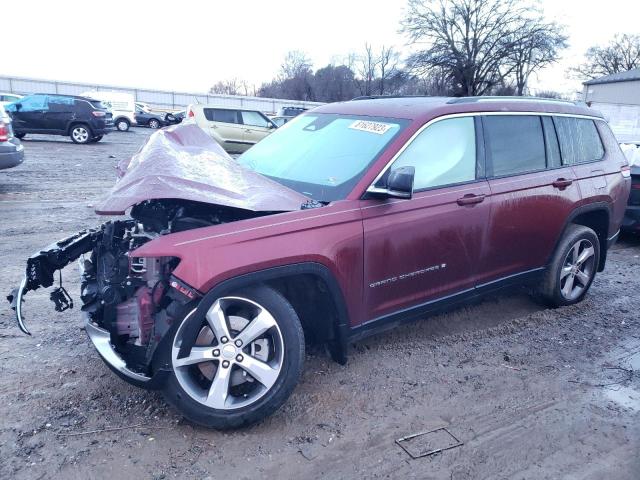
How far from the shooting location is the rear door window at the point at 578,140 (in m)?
5.00

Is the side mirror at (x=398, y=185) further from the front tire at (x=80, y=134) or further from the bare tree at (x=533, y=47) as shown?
the bare tree at (x=533, y=47)

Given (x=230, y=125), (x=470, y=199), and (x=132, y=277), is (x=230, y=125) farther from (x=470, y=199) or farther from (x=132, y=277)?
(x=132, y=277)

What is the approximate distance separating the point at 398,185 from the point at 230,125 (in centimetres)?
1470

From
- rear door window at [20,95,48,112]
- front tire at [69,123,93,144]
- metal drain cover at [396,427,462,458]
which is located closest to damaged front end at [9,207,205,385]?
metal drain cover at [396,427,462,458]

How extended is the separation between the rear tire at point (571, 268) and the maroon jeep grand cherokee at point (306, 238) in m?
0.03

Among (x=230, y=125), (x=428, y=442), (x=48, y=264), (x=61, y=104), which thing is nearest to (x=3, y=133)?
(x=48, y=264)

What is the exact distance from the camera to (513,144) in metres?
4.55

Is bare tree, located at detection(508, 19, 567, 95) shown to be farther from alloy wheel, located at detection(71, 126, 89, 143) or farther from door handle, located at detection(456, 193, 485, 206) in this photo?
door handle, located at detection(456, 193, 485, 206)

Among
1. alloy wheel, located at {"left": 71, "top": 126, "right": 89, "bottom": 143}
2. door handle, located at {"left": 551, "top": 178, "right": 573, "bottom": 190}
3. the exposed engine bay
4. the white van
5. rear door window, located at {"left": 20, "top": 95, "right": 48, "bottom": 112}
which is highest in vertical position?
the white van

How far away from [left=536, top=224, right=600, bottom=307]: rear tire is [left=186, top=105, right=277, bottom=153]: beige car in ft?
41.5

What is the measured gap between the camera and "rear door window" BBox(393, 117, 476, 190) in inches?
154

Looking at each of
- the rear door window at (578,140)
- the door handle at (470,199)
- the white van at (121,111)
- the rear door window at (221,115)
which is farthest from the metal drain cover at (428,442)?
the white van at (121,111)

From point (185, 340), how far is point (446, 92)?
4762 cm

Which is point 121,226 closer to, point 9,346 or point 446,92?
point 9,346
